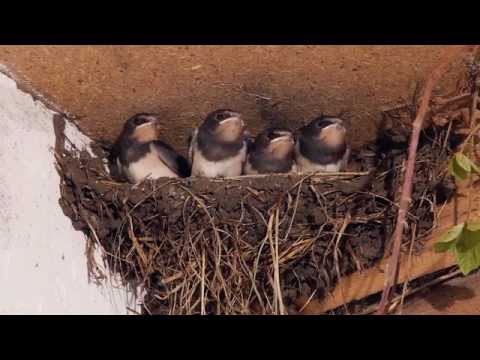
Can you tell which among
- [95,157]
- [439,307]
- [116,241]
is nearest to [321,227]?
[439,307]

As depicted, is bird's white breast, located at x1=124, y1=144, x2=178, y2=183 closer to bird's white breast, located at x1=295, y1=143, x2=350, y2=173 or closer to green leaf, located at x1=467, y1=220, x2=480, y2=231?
bird's white breast, located at x1=295, y1=143, x2=350, y2=173

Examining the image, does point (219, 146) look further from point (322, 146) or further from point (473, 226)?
point (473, 226)

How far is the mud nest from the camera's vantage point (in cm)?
390

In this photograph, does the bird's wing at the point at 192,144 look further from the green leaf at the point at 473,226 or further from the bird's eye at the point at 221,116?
the green leaf at the point at 473,226

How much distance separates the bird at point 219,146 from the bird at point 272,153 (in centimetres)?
6

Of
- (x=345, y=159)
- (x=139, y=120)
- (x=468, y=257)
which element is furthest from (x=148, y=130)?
(x=468, y=257)

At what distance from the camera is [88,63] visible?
3783 millimetres

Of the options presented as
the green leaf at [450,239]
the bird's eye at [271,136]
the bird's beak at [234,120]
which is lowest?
the green leaf at [450,239]

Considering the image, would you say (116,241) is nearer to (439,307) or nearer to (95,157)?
(95,157)

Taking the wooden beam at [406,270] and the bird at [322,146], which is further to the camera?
the bird at [322,146]

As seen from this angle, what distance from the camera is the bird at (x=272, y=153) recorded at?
430 cm

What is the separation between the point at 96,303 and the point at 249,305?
61 centimetres

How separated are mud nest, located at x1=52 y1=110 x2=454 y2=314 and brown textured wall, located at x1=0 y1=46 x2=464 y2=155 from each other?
280 millimetres

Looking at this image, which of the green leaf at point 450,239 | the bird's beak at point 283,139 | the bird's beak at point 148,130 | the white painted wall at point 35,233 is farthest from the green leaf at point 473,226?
the bird's beak at point 148,130
